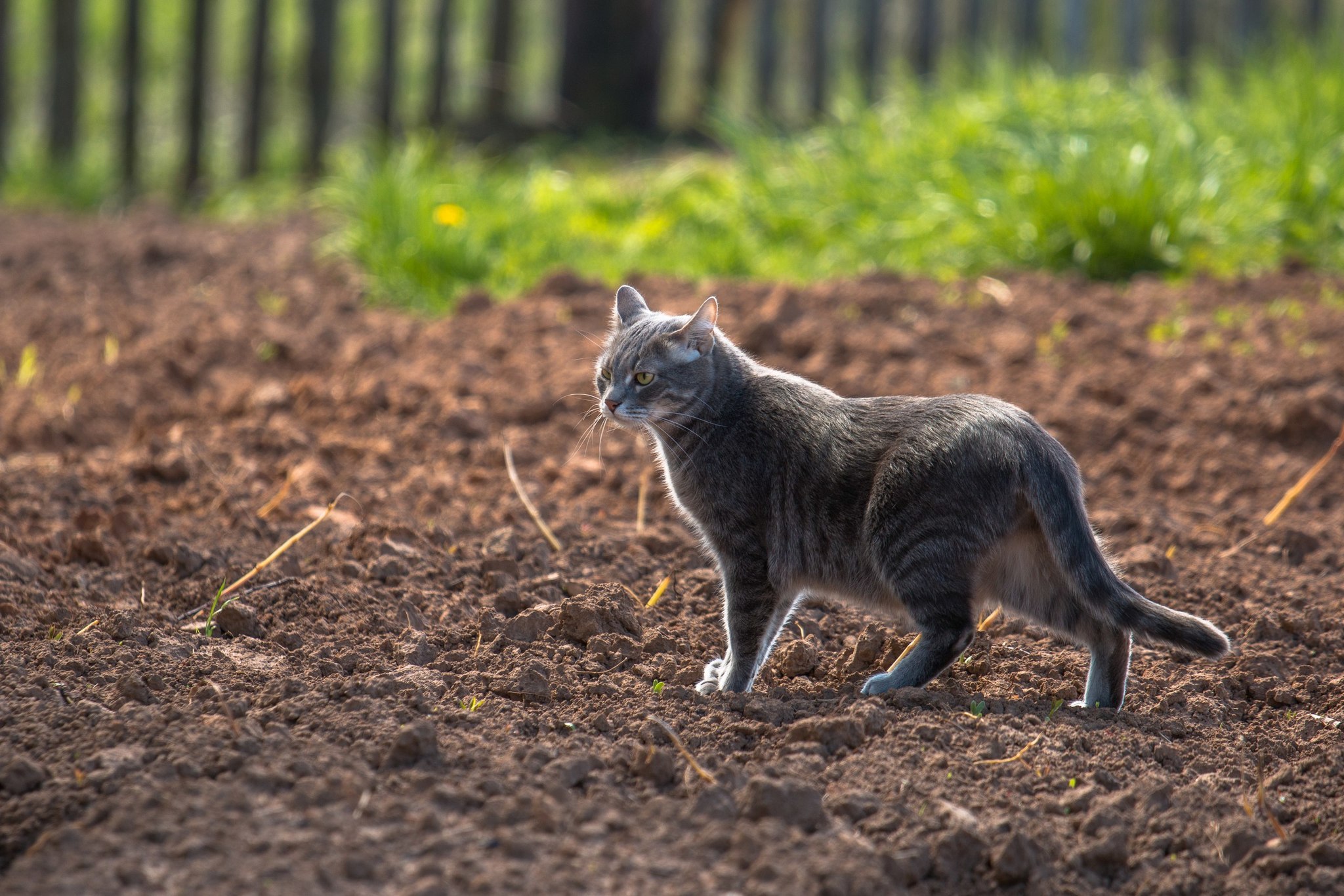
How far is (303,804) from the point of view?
2.35m

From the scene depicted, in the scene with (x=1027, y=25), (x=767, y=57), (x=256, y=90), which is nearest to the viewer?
(x=256, y=90)

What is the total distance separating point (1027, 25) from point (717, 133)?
2473mm

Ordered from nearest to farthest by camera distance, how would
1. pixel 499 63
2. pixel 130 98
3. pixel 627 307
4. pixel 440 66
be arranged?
1. pixel 627 307
2. pixel 130 98
3. pixel 440 66
4. pixel 499 63

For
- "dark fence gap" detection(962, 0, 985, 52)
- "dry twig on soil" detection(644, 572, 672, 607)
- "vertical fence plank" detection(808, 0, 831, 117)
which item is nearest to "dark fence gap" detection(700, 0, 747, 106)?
"vertical fence plank" detection(808, 0, 831, 117)

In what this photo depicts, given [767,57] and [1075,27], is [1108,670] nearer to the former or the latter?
[767,57]

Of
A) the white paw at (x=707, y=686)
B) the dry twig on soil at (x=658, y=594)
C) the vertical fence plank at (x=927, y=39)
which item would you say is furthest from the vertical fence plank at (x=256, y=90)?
the white paw at (x=707, y=686)

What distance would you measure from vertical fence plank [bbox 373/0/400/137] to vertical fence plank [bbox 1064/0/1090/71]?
4.72m

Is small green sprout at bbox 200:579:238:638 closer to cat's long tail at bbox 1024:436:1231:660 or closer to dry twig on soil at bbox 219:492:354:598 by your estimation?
dry twig on soil at bbox 219:492:354:598

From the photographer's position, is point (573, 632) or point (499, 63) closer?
point (573, 632)

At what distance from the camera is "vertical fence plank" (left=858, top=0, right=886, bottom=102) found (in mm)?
9508

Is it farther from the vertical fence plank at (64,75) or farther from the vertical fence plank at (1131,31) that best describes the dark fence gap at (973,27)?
the vertical fence plank at (64,75)

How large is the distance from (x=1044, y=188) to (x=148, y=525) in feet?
13.8

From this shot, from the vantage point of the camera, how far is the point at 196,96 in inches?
327

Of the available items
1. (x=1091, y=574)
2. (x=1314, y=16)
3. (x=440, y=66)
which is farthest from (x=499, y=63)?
(x=1091, y=574)
